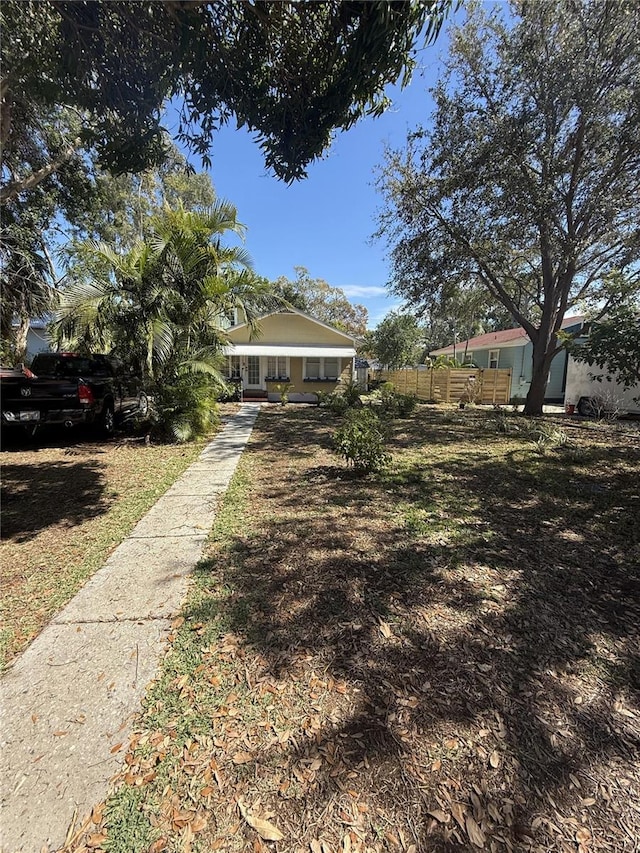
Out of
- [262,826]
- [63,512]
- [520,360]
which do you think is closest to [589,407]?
[520,360]

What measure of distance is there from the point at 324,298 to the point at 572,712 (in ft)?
167

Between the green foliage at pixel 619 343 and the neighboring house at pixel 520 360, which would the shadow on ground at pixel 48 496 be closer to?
the green foliage at pixel 619 343

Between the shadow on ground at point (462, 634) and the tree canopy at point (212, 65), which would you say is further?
the tree canopy at point (212, 65)

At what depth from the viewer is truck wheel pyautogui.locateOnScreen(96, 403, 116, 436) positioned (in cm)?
864

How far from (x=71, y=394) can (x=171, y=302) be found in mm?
2625

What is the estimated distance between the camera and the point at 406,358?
Result: 30.7 m

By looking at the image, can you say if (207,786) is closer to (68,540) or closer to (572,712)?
(572,712)

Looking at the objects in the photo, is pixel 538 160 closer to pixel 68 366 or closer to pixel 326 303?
pixel 68 366


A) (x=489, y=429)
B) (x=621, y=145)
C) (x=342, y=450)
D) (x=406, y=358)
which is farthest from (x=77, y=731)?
(x=406, y=358)

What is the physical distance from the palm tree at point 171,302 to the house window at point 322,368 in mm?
10981

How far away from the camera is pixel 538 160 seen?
35.0 feet

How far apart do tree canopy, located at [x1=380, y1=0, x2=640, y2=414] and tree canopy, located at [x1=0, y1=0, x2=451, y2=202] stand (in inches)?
327

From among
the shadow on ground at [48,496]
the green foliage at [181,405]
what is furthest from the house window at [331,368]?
the shadow on ground at [48,496]

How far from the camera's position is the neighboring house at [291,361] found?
65.1 ft
